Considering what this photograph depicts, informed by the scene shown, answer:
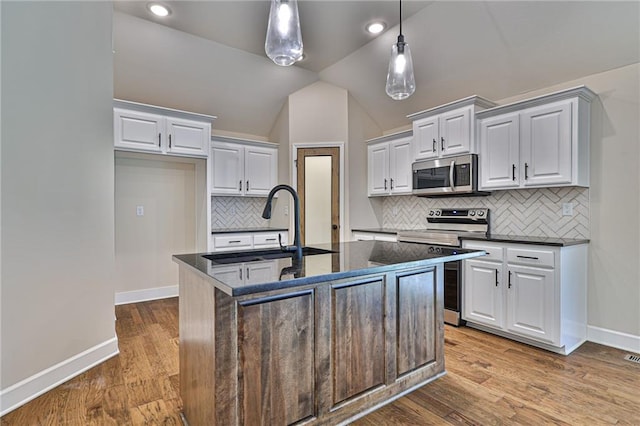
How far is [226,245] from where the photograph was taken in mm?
4480

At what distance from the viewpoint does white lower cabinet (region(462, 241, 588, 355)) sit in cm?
275

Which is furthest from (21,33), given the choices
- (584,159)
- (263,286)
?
(584,159)

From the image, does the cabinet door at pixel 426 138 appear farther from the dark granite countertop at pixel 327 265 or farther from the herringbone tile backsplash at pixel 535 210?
the dark granite countertop at pixel 327 265

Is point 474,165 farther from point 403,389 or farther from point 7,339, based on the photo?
point 7,339

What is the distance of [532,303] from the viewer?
2881mm

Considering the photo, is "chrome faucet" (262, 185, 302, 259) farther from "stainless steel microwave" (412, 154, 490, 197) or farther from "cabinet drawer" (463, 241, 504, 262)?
"stainless steel microwave" (412, 154, 490, 197)

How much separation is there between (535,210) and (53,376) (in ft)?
14.4

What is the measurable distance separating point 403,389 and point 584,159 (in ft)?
8.53

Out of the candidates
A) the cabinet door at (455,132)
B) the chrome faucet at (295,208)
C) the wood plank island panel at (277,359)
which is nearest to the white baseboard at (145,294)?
the chrome faucet at (295,208)

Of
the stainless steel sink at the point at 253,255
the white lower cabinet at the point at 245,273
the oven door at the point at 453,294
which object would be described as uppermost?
the white lower cabinet at the point at 245,273

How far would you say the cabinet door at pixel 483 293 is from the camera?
122 inches

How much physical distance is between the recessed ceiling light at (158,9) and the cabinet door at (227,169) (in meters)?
1.67

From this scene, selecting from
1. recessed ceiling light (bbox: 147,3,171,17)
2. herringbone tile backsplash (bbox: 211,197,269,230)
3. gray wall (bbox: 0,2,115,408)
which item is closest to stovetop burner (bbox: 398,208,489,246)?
herringbone tile backsplash (bbox: 211,197,269,230)

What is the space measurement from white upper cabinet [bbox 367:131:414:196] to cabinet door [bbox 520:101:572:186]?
4.49 ft
